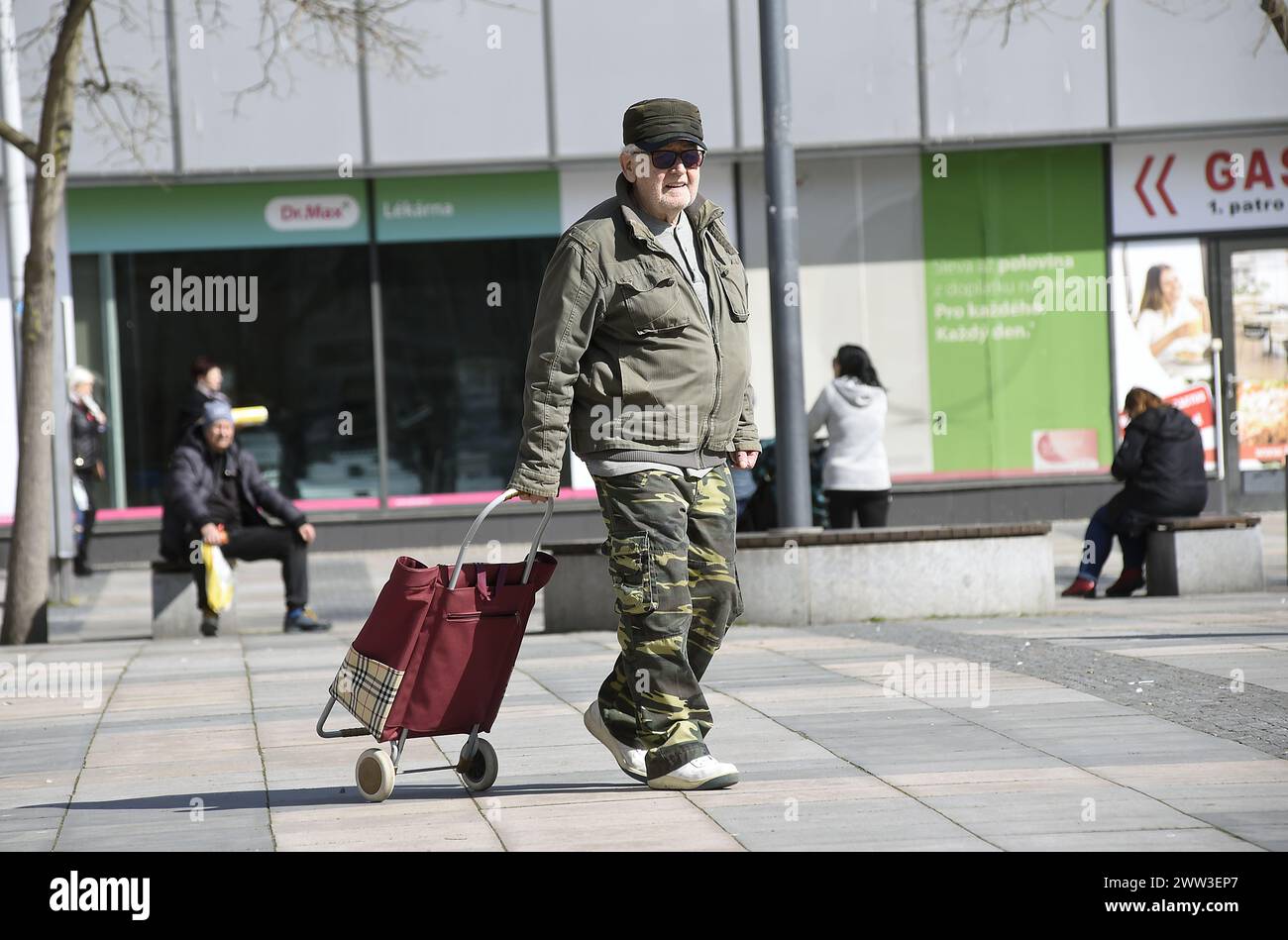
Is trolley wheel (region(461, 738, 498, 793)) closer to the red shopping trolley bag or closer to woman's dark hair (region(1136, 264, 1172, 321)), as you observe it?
the red shopping trolley bag

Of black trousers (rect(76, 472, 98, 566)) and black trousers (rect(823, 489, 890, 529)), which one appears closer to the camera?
black trousers (rect(823, 489, 890, 529))

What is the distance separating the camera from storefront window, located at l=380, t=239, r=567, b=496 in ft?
55.3

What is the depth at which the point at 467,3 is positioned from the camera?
16281mm

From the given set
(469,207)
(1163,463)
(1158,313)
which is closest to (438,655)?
(1163,463)

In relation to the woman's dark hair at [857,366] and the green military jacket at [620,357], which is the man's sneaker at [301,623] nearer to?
the woman's dark hair at [857,366]

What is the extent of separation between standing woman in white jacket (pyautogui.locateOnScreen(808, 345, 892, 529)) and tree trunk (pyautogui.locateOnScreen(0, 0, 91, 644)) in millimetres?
4748

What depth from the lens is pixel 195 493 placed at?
10.9 m

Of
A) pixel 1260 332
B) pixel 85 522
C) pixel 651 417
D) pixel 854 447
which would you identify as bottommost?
pixel 85 522

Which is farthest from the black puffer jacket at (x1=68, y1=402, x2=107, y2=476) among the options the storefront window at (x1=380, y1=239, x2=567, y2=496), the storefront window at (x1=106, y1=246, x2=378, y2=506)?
the storefront window at (x1=380, y1=239, x2=567, y2=496)

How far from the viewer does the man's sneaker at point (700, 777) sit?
5.20 meters

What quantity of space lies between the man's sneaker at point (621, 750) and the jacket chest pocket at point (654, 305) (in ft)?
3.82

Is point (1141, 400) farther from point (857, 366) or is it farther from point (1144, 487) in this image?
point (857, 366)

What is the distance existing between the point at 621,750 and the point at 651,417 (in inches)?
39.7

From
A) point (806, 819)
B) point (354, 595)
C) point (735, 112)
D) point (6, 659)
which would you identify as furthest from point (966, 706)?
point (735, 112)
